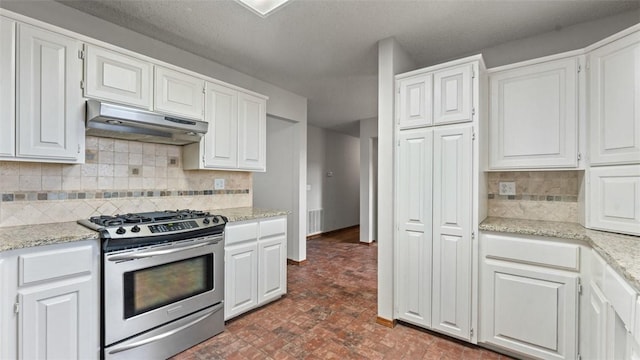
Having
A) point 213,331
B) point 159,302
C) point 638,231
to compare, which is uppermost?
point 638,231

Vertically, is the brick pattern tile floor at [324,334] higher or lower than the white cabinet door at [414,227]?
lower

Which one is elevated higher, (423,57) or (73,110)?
(423,57)

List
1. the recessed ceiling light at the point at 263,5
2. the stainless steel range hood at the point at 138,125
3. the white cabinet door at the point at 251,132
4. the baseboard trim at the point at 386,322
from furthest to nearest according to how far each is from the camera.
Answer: the white cabinet door at the point at 251,132 < the baseboard trim at the point at 386,322 < the recessed ceiling light at the point at 263,5 < the stainless steel range hood at the point at 138,125

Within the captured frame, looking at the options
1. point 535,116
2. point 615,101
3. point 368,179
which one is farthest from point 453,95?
point 368,179

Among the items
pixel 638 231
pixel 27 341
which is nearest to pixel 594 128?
pixel 638 231

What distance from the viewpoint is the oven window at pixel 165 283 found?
180 centimetres

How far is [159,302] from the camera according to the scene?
193 cm

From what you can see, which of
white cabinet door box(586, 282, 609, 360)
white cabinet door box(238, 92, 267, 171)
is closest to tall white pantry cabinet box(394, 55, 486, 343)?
white cabinet door box(586, 282, 609, 360)

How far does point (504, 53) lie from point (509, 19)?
440 mm

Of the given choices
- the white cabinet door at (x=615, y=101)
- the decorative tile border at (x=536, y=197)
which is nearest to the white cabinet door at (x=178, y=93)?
the decorative tile border at (x=536, y=197)

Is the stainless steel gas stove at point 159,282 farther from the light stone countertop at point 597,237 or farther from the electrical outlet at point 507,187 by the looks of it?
the electrical outlet at point 507,187

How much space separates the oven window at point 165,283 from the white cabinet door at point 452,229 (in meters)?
1.85

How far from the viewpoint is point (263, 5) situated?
2012mm

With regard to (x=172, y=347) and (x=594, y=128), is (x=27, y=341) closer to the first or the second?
(x=172, y=347)
